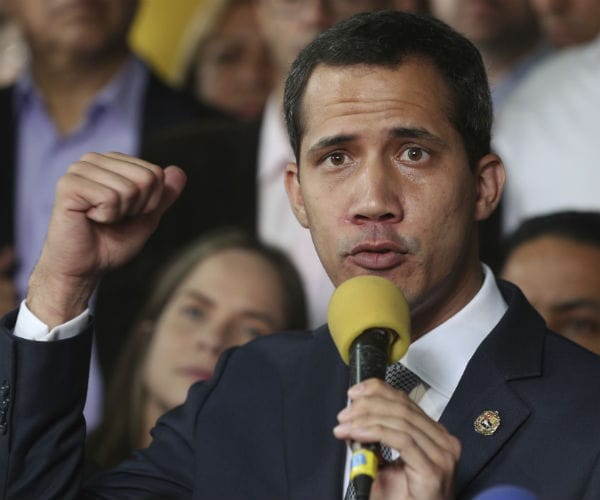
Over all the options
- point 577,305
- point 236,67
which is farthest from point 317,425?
point 236,67

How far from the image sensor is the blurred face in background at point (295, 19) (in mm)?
5098

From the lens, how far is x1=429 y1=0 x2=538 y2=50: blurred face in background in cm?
511

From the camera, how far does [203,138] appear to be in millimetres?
5293

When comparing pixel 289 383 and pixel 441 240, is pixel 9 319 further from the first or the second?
pixel 441 240

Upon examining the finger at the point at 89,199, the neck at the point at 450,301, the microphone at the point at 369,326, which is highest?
the finger at the point at 89,199

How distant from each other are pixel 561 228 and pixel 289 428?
2.11 meters

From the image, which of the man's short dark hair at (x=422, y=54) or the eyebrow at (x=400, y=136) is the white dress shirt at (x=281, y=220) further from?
the eyebrow at (x=400, y=136)

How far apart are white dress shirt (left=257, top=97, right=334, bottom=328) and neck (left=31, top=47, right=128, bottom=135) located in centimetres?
70

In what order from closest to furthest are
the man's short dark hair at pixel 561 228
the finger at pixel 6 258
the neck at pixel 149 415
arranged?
1. the man's short dark hair at pixel 561 228
2. the neck at pixel 149 415
3. the finger at pixel 6 258

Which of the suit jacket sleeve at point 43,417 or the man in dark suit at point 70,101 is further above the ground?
the man in dark suit at point 70,101

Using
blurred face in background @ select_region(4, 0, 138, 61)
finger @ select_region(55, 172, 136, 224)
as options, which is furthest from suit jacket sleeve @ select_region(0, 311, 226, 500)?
blurred face in background @ select_region(4, 0, 138, 61)

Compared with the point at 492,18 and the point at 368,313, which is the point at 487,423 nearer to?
the point at 368,313

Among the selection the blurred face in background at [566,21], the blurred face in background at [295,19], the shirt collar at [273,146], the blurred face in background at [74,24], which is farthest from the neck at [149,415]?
the blurred face in background at [566,21]

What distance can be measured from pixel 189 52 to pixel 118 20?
30cm
